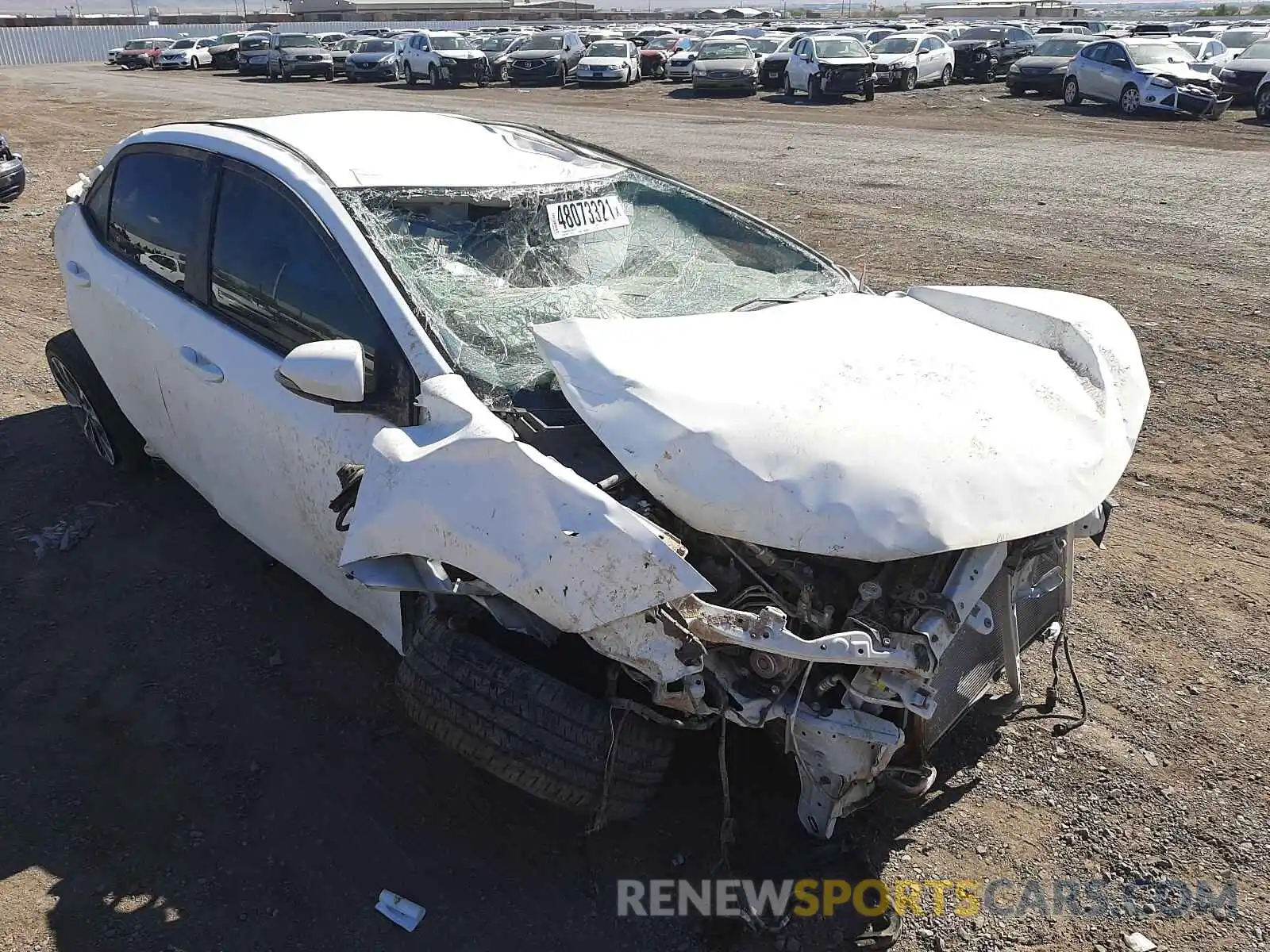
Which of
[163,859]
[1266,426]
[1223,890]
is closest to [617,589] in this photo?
[163,859]

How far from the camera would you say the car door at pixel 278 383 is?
3.12 meters

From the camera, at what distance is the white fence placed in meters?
49.5

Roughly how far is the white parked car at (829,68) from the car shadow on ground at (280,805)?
24365 millimetres

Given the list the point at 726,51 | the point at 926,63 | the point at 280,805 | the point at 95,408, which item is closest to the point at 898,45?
the point at 926,63

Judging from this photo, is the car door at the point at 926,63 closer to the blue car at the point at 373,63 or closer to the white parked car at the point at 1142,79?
the white parked car at the point at 1142,79

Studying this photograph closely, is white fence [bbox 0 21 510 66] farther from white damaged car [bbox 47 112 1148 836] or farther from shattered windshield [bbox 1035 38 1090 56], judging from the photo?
white damaged car [bbox 47 112 1148 836]

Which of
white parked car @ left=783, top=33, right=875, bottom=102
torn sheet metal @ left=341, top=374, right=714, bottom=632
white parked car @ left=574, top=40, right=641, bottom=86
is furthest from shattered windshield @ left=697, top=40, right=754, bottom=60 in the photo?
torn sheet metal @ left=341, top=374, right=714, bottom=632

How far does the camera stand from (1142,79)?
2073 centimetres

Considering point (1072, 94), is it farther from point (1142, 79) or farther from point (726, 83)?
point (726, 83)

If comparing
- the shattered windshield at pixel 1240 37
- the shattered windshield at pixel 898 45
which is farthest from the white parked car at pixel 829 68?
the shattered windshield at pixel 1240 37

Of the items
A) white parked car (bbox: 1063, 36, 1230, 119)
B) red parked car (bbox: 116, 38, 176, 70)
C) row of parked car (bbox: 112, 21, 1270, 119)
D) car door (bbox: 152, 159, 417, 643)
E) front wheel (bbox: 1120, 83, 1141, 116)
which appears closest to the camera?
car door (bbox: 152, 159, 417, 643)

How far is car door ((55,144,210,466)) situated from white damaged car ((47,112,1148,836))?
31 millimetres

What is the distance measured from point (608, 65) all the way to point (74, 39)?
39493mm

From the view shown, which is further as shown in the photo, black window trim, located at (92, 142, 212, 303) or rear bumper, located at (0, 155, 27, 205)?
rear bumper, located at (0, 155, 27, 205)
